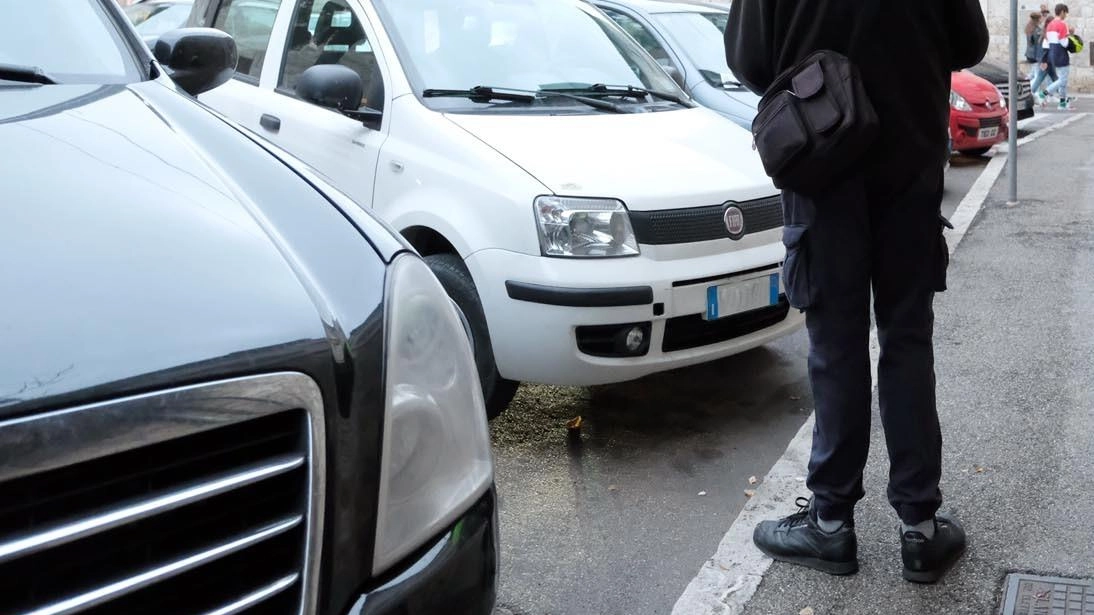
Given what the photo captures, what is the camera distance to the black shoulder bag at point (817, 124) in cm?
283

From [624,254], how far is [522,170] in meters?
0.45

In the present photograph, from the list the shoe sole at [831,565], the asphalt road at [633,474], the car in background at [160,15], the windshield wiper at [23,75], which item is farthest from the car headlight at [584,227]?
the car in background at [160,15]

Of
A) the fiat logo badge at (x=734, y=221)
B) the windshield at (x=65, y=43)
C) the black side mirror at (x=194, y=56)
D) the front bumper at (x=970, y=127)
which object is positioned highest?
the windshield at (x=65, y=43)

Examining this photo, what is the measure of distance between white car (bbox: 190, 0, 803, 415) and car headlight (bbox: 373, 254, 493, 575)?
6.77 feet

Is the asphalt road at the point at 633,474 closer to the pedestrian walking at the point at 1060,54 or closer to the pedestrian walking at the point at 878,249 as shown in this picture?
the pedestrian walking at the point at 878,249

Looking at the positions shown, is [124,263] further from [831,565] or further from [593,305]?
[593,305]

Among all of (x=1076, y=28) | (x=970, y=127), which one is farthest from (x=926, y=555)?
(x=1076, y=28)

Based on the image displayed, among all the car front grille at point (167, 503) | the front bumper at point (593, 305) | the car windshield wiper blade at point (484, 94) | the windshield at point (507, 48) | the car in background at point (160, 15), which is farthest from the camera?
the car in background at point (160, 15)

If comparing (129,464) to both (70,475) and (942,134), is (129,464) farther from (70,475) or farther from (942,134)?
(942,134)

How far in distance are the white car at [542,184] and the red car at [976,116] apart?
740 cm

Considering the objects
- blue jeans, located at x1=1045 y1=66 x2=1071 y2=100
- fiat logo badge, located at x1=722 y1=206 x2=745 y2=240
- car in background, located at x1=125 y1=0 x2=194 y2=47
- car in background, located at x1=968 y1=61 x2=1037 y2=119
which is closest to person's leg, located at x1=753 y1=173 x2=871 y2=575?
fiat logo badge, located at x1=722 y1=206 x2=745 y2=240

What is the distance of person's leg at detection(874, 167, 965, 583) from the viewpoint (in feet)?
9.81

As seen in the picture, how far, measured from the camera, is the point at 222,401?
151 cm

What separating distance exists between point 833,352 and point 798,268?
0.24 m
